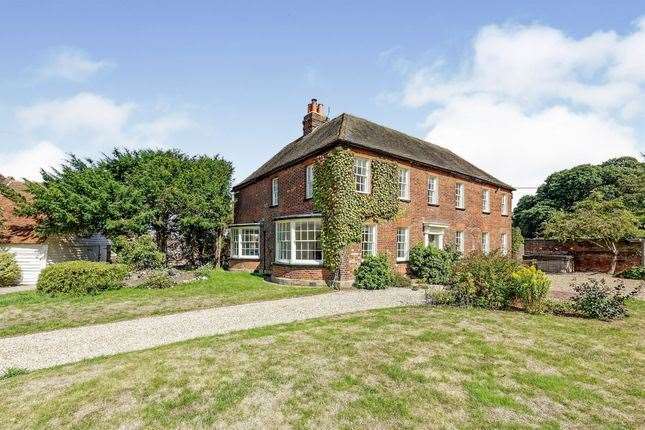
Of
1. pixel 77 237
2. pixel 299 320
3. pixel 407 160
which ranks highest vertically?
pixel 407 160

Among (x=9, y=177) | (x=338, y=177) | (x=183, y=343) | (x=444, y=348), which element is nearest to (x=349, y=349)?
(x=444, y=348)

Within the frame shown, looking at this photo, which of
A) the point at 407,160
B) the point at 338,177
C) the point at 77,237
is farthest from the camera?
the point at 77,237

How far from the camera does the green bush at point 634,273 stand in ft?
66.6

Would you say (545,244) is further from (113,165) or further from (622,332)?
(113,165)

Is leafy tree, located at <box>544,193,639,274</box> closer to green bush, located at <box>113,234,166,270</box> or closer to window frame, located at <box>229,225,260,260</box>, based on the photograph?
window frame, located at <box>229,225,260,260</box>

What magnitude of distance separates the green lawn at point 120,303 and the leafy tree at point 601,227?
62.4ft

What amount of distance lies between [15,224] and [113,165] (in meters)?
6.24

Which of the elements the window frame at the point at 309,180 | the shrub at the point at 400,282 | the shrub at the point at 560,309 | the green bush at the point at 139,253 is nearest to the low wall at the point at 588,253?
the shrub at the point at 400,282

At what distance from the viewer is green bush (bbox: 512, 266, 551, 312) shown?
1063 centimetres

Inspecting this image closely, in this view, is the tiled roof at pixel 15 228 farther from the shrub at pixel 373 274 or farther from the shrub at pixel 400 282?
the shrub at pixel 400 282

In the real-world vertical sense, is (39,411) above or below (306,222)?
below

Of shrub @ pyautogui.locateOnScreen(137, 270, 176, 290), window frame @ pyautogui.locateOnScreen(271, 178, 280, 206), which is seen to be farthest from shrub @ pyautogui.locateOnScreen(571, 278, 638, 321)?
shrub @ pyautogui.locateOnScreen(137, 270, 176, 290)

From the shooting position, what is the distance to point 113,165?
23422 mm

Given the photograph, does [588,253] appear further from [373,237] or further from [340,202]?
[340,202]
